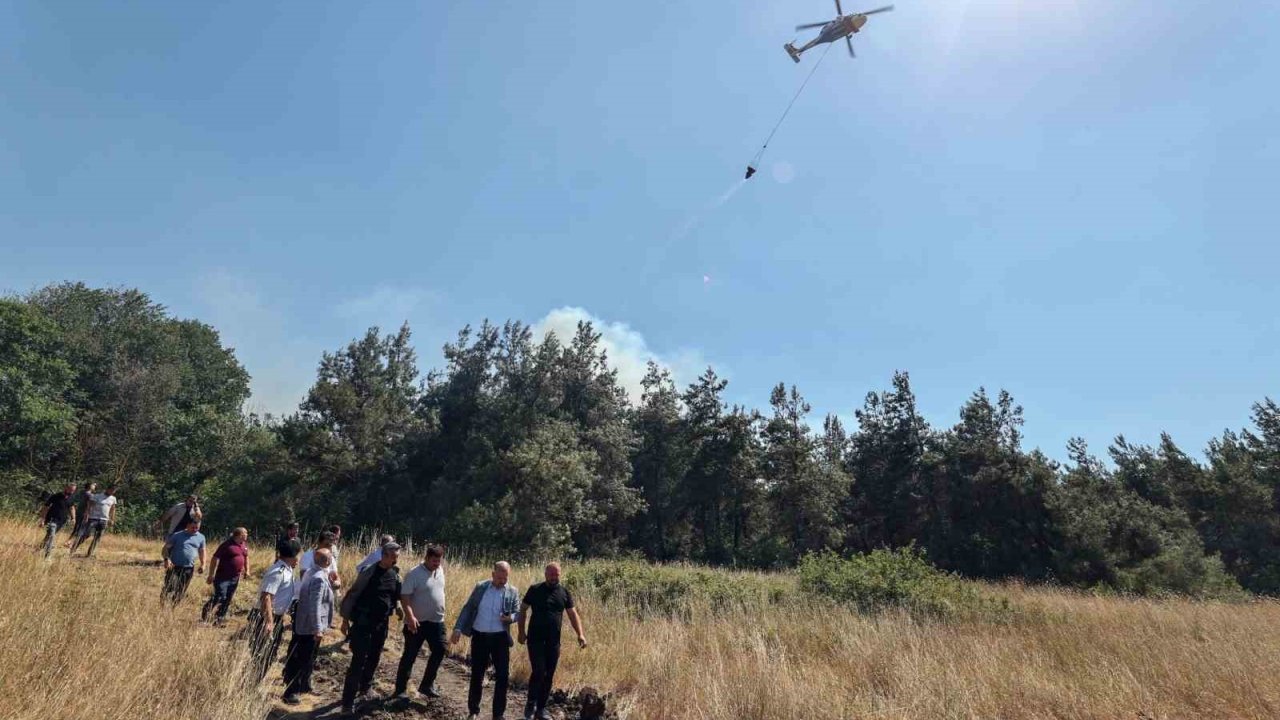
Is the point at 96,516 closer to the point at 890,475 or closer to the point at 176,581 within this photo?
the point at 176,581

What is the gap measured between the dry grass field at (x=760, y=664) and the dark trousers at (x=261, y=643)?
0.23 m

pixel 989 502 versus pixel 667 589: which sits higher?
pixel 989 502

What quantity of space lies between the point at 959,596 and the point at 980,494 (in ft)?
86.8

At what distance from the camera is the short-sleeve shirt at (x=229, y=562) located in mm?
8969

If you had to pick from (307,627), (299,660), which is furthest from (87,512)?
(307,627)

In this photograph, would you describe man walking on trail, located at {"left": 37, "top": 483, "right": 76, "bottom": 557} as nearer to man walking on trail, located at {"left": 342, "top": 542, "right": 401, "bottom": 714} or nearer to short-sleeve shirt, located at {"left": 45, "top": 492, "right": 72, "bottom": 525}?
short-sleeve shirt, located at {"left": 45, "top": 492, "right": 72, "bottom": 525}

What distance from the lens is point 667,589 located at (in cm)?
1491

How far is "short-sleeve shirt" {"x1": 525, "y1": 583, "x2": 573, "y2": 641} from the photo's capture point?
22.1ft

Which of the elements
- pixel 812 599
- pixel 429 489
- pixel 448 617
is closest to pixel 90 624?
pixel 448 617

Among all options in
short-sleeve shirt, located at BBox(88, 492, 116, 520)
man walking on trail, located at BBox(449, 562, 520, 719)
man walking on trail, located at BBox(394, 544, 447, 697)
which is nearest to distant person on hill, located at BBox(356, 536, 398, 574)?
man walking on trail, located at BBox(394, 544, 447, 697)

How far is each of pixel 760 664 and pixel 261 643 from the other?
6.21m

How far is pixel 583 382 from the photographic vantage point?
132ft

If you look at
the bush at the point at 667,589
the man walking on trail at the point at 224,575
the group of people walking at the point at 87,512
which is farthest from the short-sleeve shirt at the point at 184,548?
the bush at the point at 667,589

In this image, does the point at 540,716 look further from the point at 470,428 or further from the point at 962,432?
the point at 962,432
